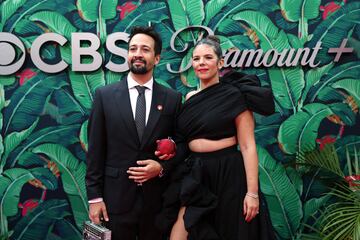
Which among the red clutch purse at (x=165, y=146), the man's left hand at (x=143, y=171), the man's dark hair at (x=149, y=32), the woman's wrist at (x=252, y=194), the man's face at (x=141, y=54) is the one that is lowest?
the woman's wrist at (x=252, y=194)

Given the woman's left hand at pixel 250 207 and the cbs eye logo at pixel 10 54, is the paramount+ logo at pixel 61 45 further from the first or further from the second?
the woman's left hand at pixel 250 207

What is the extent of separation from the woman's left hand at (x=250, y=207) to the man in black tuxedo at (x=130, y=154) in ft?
1.53

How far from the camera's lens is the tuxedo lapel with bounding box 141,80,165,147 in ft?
8.20

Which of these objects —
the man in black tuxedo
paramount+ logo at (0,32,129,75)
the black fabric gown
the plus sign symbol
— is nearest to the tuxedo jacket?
the man in black tuxedo

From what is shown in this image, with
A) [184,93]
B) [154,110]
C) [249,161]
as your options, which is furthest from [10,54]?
[249,161]

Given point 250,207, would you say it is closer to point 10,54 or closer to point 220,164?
point 220,164

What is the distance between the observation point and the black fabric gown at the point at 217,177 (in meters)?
2.47

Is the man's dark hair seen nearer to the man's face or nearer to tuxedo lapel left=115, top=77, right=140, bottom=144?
the man's face

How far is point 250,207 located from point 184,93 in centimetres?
156

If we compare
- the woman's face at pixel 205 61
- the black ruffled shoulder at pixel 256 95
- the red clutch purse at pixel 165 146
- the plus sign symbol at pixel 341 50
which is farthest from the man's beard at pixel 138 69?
the plus sign symbol at pixel 341 50

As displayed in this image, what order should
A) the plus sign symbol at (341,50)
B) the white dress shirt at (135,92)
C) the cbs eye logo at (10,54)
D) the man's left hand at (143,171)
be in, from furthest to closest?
1. the plus sign symbol at (341,50)
2. the cbs eye logo at (10,54)
3. the white dress shirt at (135,92)
4. the man's left hand at (143,171)

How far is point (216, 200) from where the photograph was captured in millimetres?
2492

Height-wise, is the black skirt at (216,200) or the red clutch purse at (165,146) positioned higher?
the red clutch purse at (165,146)

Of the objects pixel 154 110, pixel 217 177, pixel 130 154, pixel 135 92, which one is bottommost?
pixel 217 177
